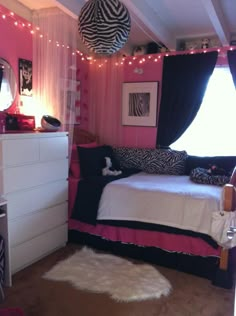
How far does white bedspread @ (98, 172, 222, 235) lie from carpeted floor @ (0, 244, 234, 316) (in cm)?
50

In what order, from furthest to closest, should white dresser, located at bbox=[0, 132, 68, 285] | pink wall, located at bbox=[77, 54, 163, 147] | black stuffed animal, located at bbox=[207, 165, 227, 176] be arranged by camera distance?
pink wall, located at bbox=[77, 54, 163, 147] → black stuffed animal, located at bbox=[207, 165, 227, 176] → white dresser, located at bbox=[0, 132, 68, 285]

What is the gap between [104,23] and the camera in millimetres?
2010

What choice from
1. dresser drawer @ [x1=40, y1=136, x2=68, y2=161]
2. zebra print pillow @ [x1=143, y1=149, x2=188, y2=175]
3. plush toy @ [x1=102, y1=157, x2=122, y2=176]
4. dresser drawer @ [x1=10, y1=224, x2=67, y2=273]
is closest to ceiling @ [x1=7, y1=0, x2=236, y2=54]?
dresser drawer @ [x1=40, y1=136, x2=68, y2=161]

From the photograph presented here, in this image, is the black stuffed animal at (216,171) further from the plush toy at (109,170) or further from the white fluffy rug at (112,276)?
the white fluffy rug at (112,276)

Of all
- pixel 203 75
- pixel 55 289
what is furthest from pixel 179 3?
pixel 55 289

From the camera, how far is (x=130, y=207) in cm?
290

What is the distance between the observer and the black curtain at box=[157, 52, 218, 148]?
371cm

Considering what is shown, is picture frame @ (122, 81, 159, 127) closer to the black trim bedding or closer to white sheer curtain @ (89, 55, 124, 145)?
white sheer curtain @ (89, 55, 124, 145)

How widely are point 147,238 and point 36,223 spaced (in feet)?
3.54

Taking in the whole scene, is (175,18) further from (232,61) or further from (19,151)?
(19,151)

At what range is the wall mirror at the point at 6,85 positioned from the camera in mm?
2959

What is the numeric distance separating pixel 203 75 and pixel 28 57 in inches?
84.6

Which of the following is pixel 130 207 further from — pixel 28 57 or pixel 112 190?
pixel 28 57

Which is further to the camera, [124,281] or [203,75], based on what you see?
[203,75]
